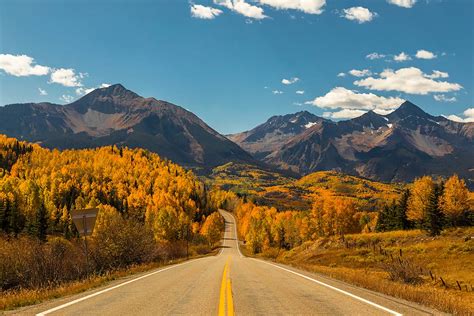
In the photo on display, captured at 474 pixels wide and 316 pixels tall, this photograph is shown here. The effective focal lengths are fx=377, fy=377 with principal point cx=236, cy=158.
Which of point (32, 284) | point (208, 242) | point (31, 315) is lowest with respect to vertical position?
point (208, 242)

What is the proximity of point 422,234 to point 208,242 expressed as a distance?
263ft

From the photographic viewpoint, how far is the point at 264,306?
11.0 metres

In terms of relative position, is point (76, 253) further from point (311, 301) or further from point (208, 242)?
point (208, 242)

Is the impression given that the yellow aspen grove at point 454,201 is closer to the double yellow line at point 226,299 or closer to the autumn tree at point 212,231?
the double yellow line at point 226,299

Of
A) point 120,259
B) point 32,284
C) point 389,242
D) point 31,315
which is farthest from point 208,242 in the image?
point 31,315

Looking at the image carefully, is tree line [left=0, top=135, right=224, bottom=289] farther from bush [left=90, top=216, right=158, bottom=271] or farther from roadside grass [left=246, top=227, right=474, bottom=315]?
roadside grass [left=246, top=227, right=474, bottom=315]

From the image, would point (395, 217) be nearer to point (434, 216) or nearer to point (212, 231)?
point (434, 216)

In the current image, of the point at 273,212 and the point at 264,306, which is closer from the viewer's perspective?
the point at 264,306

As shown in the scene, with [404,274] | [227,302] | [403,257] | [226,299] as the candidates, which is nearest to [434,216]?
[403,257]

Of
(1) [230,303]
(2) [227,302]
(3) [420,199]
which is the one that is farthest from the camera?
(3) [420,199]

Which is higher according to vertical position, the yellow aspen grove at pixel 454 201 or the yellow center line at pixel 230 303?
the yellow aspen grove at pixel 454 201

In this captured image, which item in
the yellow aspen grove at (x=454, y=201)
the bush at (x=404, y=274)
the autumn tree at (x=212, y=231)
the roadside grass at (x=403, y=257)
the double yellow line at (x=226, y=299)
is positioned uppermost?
the yellow aspen grove at (x=454, y=201)

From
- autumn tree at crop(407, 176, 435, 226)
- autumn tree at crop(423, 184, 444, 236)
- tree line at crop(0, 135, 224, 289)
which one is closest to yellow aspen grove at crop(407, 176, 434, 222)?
autumn tree at crop(407, 176, 435, 226)

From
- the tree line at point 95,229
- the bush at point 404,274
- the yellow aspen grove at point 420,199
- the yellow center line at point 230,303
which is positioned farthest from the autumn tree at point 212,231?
the yellow center line at point 230,303
